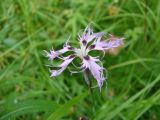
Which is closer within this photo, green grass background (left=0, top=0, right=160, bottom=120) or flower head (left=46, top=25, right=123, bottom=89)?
flower head (left=46, top=25, right=123, bottom=89)

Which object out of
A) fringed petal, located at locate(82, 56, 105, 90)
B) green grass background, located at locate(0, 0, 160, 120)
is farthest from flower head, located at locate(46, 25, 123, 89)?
green grass background, located at locate(0, 0, 160, 120)

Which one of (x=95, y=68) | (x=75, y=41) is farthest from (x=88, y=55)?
(x=75, y=41)

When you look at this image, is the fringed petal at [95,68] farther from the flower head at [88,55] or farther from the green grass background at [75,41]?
the green grass background at [75,41]

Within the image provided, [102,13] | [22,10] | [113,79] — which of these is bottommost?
[113,79]

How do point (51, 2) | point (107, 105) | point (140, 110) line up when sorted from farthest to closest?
point (51, 2) → point (107, 105) → point (140, 110)

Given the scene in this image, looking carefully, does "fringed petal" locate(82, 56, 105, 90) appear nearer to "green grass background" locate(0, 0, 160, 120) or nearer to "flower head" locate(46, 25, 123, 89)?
"flower head" locate(46, 25, 123, 89)

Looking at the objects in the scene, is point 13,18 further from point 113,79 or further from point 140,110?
point 140,110

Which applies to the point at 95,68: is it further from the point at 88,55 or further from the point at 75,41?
the point at 75,41

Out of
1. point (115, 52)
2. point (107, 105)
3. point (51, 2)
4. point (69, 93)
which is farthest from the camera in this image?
point (51, 2)

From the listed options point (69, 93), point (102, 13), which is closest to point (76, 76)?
point (69, 93)
